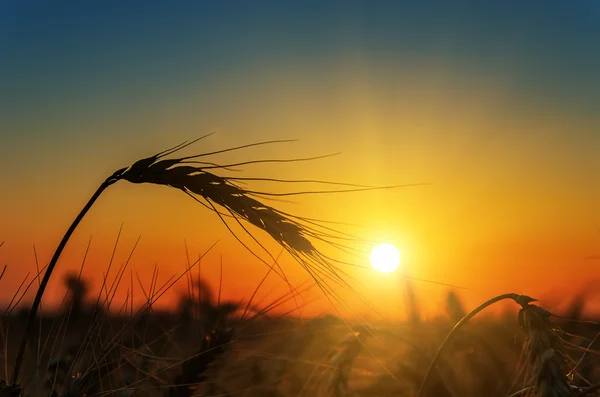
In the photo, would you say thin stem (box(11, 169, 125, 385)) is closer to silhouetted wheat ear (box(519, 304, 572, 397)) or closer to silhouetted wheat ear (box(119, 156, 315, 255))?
silhouetted wheat ear (box(119, 156, 315, 255))

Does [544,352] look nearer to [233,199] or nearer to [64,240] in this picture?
[233,199]

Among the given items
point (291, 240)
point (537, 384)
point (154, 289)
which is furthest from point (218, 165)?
point (537, 384)

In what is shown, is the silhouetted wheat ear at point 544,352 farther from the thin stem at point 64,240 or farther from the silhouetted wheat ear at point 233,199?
the thin stem at point 64,240

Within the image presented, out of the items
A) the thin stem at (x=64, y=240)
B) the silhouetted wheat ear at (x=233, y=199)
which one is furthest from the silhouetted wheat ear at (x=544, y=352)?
the thin stem at (x=64, y=240)

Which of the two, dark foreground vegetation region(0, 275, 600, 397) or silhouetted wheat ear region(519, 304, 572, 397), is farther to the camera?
dark foreground vegetation region(0, 275, 600, 397)

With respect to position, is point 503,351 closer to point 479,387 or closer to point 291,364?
point 479,387

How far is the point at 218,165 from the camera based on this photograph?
8.43 feet

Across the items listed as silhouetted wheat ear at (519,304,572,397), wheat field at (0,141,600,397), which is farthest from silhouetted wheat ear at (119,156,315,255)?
silhouetted wheat ear at (519,304,572,397)

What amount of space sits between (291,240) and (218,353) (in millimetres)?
512

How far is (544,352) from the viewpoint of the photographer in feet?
6.39

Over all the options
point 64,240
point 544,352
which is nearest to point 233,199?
point 64,240

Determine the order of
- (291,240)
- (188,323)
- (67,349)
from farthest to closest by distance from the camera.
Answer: (188,323) → (67,349) → (291,240)

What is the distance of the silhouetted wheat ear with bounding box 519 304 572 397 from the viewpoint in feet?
6.07

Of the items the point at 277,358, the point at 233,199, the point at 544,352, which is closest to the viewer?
the point at 544,352
